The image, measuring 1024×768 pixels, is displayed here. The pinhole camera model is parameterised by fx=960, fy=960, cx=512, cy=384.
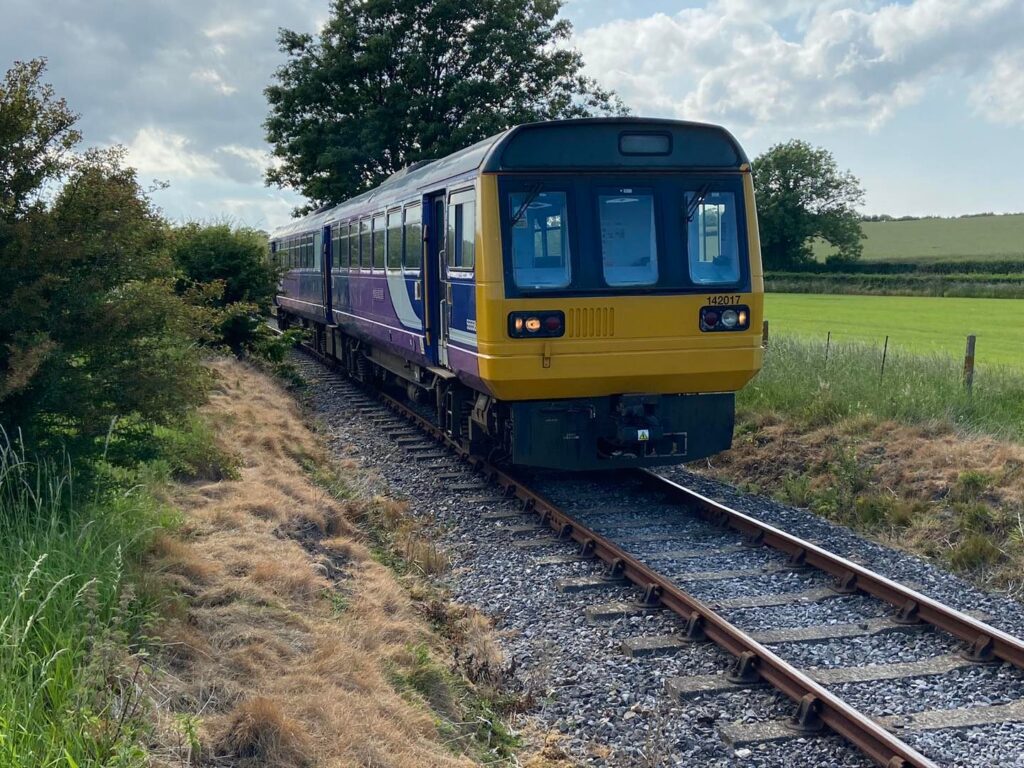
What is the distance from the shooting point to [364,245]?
535 inches

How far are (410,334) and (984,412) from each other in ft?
20.3

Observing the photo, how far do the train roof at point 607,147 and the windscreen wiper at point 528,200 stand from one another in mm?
136

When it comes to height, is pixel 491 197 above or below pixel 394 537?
above

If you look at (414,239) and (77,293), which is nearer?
(77,293)

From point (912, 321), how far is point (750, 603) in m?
34.0

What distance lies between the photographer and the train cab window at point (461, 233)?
318 inches

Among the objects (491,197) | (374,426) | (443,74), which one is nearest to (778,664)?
(491,197)

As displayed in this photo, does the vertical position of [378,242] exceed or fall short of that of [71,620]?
it exceeds it

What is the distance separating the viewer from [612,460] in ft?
27.6

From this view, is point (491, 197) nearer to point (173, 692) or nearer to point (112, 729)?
point (173, 692)

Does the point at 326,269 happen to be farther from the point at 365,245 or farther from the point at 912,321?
the point at 912,321

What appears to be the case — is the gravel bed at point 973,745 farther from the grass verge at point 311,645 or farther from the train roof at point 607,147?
the train roof at point 607,147

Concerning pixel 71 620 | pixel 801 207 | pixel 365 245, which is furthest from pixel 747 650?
pixel 801 207

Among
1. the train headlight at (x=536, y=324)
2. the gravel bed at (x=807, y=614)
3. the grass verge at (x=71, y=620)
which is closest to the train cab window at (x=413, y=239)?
the train headlight at (x=536, y=324)
